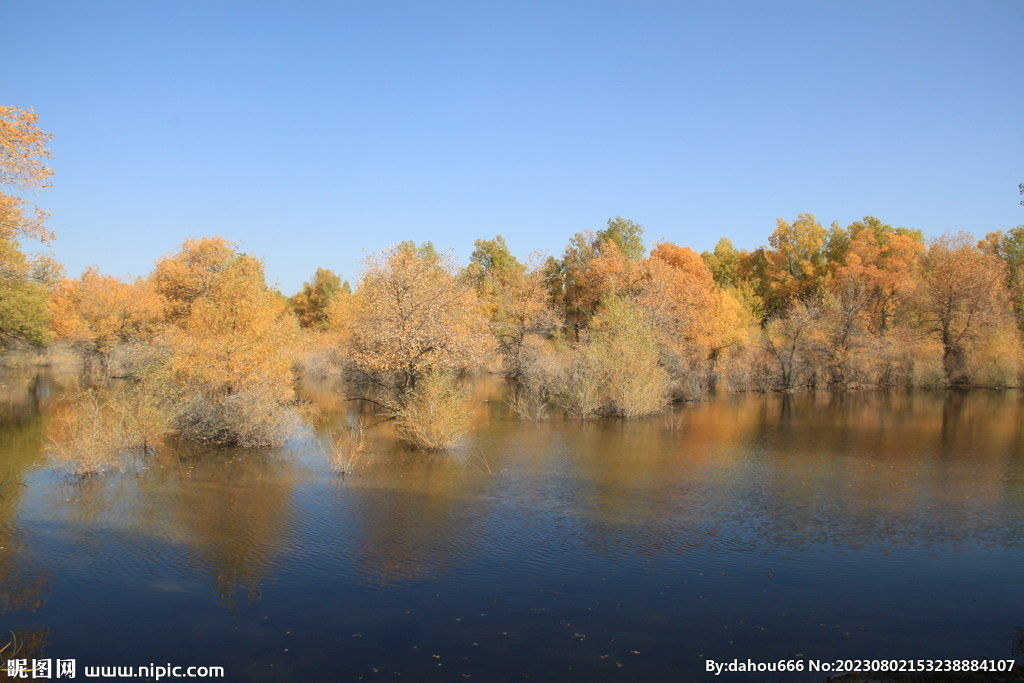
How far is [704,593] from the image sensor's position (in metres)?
9.95

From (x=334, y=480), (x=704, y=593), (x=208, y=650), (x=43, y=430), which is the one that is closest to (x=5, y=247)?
(x=43, y=430)

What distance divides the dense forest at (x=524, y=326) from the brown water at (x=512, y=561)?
8.31 ft

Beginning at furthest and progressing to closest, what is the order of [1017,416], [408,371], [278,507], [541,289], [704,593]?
[541,289], [1017,416], [408,371], [278,507], [704,593]

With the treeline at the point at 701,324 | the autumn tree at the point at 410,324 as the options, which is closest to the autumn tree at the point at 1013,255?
the treeline at the point at 701,324

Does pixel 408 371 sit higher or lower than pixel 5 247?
lower

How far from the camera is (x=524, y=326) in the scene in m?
45.6

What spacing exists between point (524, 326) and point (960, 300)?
29.7 m

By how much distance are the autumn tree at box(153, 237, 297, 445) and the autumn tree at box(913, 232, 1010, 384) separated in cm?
4386

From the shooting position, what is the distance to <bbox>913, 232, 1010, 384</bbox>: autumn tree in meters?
44.9

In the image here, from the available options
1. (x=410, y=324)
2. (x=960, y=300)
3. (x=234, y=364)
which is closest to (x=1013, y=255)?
(x=960, y=300)

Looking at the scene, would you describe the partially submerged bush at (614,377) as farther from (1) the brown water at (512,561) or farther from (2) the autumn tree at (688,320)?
(1) the brown water at (512,561)

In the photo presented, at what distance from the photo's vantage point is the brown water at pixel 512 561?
27.2 feet

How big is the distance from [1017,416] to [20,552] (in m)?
37.3

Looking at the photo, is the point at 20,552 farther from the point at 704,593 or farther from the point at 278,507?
the point at 704,593
